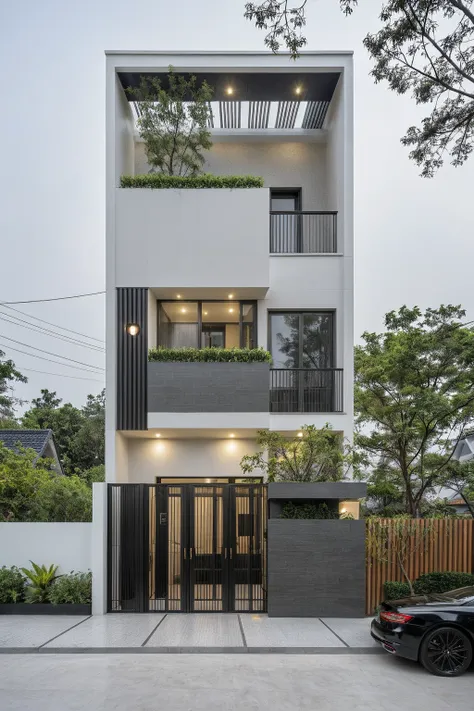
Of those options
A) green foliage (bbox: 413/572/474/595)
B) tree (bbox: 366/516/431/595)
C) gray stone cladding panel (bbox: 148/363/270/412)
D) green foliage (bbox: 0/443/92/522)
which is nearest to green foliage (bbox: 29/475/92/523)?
green foliage (bbox: 0/443/92/522)

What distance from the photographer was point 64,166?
24.9m

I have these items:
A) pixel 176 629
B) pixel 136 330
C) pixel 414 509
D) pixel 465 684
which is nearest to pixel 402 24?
pixel 136 330

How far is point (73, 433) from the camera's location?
3556 cm

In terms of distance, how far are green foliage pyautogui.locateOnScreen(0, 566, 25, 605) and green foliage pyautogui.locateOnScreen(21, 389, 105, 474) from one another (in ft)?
72.4

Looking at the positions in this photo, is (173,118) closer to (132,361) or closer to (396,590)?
(132,361)

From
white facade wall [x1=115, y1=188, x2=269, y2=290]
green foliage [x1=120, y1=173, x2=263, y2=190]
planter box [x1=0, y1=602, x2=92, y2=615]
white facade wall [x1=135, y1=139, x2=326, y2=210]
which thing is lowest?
planter box [x1=0, y1=602, x2=92, y2=615]

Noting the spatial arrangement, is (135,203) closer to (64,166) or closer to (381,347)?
(381,347)

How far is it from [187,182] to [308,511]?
782 cm

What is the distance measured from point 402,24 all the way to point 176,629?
998 cm

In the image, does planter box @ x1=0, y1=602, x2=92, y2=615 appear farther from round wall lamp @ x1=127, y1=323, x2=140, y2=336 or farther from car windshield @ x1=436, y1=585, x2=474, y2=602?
car windshield @ x1=436, y1=585, x2=474, y2=602

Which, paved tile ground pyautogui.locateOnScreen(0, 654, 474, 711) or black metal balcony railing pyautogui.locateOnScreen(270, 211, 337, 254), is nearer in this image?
paved tile ground pyautogui.locateOnScreen(0, 654, 474, 711)

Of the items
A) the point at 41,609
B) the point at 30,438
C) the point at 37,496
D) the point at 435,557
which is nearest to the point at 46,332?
the point at 30,438

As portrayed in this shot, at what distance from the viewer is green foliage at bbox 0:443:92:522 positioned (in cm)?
1290

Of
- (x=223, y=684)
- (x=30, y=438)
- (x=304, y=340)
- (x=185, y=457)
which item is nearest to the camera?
(x=223, y=684)
